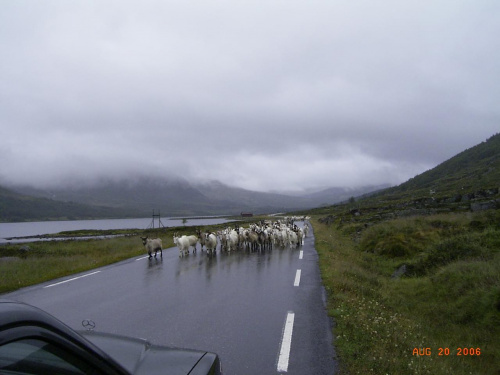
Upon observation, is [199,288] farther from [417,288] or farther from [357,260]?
[357,260]

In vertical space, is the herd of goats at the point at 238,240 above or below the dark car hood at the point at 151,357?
below

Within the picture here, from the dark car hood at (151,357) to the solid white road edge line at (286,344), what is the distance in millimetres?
2742

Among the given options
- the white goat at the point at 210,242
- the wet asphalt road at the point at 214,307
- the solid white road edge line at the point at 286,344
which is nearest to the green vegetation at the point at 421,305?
the wet asphalt road at the point at 214,307

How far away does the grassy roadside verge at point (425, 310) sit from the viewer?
605 centimetres

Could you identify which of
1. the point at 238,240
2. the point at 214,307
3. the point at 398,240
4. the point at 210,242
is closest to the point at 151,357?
the point at 214,307

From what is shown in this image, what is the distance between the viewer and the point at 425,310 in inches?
390

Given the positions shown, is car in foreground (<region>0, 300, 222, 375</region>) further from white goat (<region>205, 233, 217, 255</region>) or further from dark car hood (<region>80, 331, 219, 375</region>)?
white goat (<region>205, 233, 217, 255</region>)

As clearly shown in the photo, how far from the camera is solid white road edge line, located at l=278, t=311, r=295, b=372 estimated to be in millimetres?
5603

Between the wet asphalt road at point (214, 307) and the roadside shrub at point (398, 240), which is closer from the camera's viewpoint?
the wet asphalt road at point (214, 307)

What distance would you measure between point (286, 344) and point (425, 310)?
18.2ft

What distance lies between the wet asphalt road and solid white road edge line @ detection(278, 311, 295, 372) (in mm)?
59

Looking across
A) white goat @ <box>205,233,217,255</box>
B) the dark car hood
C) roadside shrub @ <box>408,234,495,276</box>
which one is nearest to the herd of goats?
white goat @ <box>205,233,217,255</box>

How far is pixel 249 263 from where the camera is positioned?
659 inches
